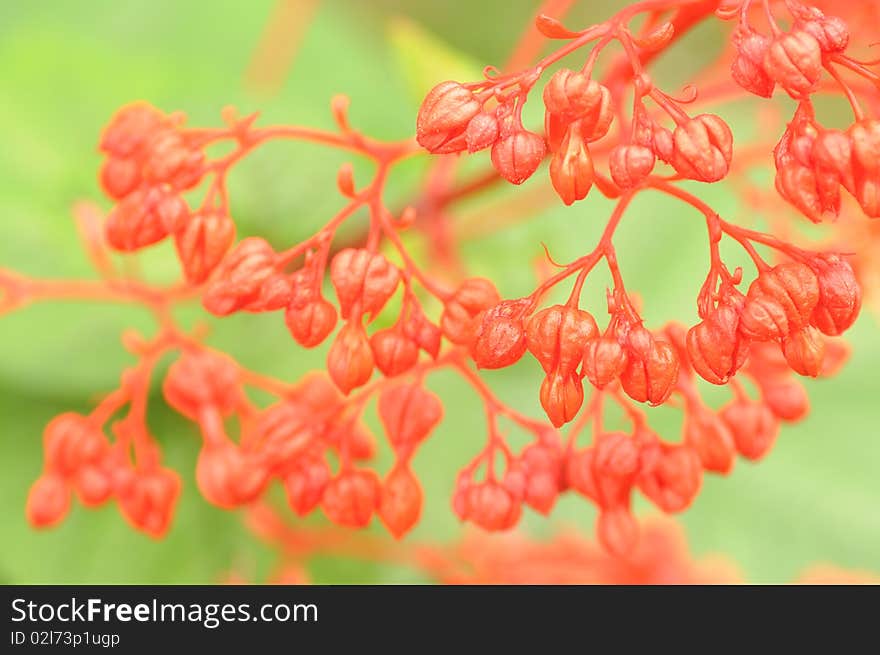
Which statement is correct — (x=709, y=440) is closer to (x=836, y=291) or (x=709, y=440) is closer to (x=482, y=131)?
(x=836, y=291)

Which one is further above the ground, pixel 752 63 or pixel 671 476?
pixel 752 63

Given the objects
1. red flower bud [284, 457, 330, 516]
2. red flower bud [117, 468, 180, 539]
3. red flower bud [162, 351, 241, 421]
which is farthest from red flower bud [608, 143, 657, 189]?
red flower bud [117, 468, 180, 539]

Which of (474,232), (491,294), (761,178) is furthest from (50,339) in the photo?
(761,178)

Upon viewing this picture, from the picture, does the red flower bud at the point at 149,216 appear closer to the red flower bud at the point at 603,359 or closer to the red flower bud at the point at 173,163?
the red flower bud at the point at 173,163

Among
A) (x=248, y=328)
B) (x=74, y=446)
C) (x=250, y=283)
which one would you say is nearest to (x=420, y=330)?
(x=250, y=283)

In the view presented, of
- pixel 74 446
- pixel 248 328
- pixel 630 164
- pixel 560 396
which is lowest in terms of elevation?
pixel 560 396

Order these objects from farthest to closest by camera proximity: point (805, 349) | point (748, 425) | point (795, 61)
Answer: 1. point (748, 425)
2. point (805, 349)
3. point (795, 61)

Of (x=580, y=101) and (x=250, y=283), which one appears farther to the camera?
(x=250, y=283)

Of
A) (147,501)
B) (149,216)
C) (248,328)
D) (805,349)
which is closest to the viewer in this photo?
(805,349)

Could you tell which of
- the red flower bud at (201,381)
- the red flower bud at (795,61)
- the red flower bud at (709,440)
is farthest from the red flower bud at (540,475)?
the red flower bud at (795,61)

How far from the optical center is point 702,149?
2.99 ft

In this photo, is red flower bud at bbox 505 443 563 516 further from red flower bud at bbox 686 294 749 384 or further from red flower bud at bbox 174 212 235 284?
red flower bud at bbox 174 212 235 284

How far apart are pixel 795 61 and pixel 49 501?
3.20 feet
